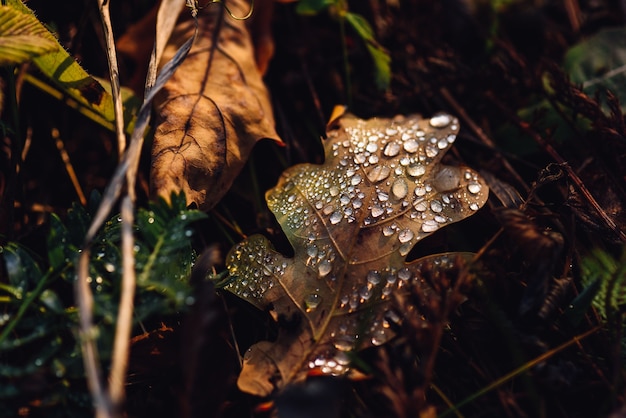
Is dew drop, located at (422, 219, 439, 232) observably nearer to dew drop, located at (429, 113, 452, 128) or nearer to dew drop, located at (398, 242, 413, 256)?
dew drop, located at (398, 242, 413, 256)

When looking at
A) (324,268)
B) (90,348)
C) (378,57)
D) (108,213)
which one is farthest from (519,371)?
(378,57)

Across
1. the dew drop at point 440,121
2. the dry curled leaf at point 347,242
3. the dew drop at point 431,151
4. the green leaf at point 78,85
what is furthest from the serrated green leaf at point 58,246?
the dew drop at point 440,121

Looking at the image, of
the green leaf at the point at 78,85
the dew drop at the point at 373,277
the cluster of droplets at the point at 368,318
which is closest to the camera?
the cluster of droplets at the point at 368,318

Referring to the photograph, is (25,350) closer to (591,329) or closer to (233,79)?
(233,79)

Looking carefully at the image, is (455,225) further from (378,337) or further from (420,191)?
(378,337)

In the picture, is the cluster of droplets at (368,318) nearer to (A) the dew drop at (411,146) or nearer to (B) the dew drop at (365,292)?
(B) the dew drop at (365,292)

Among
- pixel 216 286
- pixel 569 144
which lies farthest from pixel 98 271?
pixel 569 144

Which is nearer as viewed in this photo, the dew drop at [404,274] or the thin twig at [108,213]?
the thin twig at [108,213]
